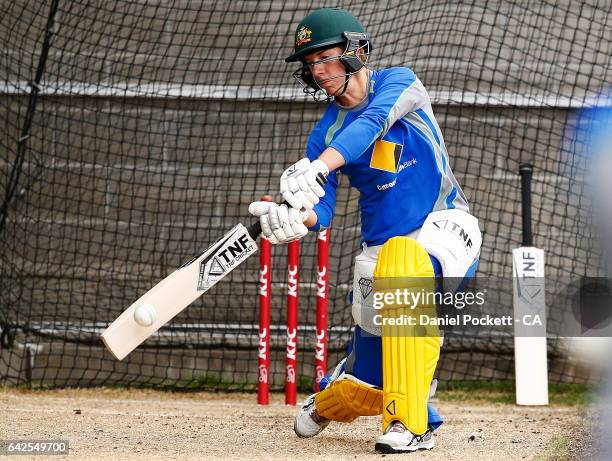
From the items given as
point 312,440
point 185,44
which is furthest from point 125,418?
point 185,44

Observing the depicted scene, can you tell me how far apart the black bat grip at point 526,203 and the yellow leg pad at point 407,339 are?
6.80 feet

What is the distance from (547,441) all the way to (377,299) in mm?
1029

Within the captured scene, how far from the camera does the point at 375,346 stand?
357cm

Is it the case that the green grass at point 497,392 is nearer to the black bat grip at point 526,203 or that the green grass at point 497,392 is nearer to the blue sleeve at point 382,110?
the black bat grip at point 526,203

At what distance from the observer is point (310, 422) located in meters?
3.78

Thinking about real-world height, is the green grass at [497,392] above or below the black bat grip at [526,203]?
below

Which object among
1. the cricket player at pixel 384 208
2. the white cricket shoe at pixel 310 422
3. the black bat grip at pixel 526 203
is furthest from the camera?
the black bat grip at pixel 526 203

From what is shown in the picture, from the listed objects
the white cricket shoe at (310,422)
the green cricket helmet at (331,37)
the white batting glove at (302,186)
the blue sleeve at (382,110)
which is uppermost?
the green cricket helmet at (331,37)

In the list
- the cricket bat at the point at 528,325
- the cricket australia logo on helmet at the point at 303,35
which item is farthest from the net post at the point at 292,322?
the cricket australia logo on helmet at the point at 303,35

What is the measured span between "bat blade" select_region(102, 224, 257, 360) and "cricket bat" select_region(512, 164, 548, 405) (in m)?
2.22

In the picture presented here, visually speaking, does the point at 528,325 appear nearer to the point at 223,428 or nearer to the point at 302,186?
the point at 223,428

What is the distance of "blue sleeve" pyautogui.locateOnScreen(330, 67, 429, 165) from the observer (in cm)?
328

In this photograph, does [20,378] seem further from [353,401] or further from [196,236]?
[353,401]

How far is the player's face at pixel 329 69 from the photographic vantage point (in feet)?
11.5
